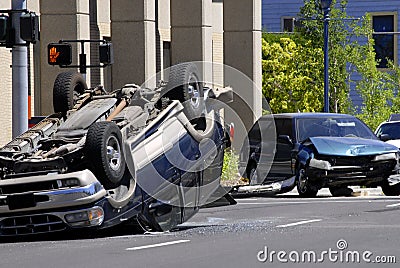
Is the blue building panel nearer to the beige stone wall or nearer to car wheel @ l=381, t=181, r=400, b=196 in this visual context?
the beige stone wall

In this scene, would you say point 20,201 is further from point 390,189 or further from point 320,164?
point 390,189

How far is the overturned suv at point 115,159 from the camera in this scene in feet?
45.1

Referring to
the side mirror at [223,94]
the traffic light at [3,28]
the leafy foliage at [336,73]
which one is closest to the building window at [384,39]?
the leafy foliage at [336,73]

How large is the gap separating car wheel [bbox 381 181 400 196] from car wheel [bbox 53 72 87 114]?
8232 mm

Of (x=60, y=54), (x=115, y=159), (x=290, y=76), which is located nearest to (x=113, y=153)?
(x=115, y=159)

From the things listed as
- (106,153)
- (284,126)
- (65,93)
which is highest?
(65,93)

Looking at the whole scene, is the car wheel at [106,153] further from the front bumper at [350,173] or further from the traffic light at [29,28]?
the front bumper at [350,173]

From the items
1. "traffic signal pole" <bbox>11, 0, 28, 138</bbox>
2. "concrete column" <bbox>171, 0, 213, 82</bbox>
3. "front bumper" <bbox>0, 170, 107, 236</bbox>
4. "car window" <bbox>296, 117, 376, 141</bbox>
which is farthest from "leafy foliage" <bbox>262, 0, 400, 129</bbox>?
"front bumper" <bbox>0, 170, 107, 236</bbox>

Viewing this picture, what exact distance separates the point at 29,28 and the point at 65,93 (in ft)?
10.5

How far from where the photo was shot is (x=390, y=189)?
885 inches

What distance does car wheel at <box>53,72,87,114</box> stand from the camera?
52.5 ft

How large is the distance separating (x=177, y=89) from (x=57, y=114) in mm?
1742

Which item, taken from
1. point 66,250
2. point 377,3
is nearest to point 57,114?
point 66,250

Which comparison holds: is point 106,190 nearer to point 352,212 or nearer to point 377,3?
point 352,212
